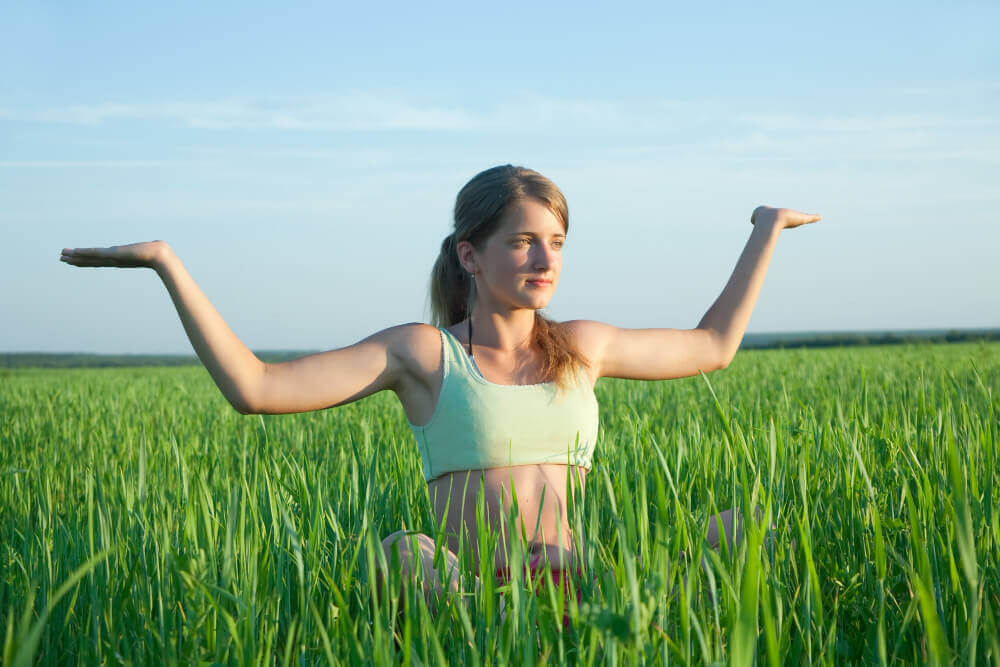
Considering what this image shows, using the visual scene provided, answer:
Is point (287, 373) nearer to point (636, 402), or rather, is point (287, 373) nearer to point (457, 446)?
point (457, 446)

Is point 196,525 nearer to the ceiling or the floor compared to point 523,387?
nearer to the floor

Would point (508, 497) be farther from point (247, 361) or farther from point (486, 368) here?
point (247, 361)

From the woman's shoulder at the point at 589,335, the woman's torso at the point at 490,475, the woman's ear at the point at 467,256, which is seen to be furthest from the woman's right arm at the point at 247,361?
the woman's shoulder at the point at 589,335

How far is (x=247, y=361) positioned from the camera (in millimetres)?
2109

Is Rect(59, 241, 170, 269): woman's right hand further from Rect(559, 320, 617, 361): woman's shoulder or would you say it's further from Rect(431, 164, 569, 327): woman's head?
Rect(559, 320, 617, 361): woman's shoulder

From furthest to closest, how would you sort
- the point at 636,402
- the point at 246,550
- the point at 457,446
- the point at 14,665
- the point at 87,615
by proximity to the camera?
the point at 636,402 < the point at 457,446 < the point at 87,615 < the point at 246,550 < the point at 14,665

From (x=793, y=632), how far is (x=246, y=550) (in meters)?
1.30

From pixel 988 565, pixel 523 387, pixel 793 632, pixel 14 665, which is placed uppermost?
pixel 523 387

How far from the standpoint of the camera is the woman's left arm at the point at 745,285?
272cm

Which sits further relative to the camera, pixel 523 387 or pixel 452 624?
pixel 523 387

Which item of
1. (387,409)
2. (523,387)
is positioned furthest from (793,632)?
(387,409)

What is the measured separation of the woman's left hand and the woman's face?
0.88m

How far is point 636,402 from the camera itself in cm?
621

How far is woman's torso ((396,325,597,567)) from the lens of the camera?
2.21 m
